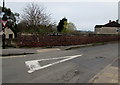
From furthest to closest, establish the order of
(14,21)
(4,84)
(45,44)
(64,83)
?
(14,21) < (45,44) < (64,83) < (4,84)

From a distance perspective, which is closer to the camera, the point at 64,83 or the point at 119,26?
the point at 64,83

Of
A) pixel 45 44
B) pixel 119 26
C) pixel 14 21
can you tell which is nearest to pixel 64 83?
pixel 45 44

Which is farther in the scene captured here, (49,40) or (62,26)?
(62,26)

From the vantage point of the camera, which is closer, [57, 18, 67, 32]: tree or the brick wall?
the brick wall

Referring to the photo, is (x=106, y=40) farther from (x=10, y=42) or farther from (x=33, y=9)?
(x=10, y=42)

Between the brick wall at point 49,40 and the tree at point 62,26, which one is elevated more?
the tree at point 62,26

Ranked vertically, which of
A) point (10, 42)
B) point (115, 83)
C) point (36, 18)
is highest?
point (36, 18)

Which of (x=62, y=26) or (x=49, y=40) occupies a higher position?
(x=62, y=26)

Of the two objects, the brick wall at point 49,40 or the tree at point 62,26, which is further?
the tree at point 62,26

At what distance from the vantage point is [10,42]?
22.6m

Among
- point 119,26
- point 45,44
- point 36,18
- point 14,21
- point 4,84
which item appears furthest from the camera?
point 119,26

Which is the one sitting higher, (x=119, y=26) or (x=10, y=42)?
(x=119, y=26)

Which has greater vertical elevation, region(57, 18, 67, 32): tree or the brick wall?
region(57, 18, 67, 32): tree

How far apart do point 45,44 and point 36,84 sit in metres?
15.0
